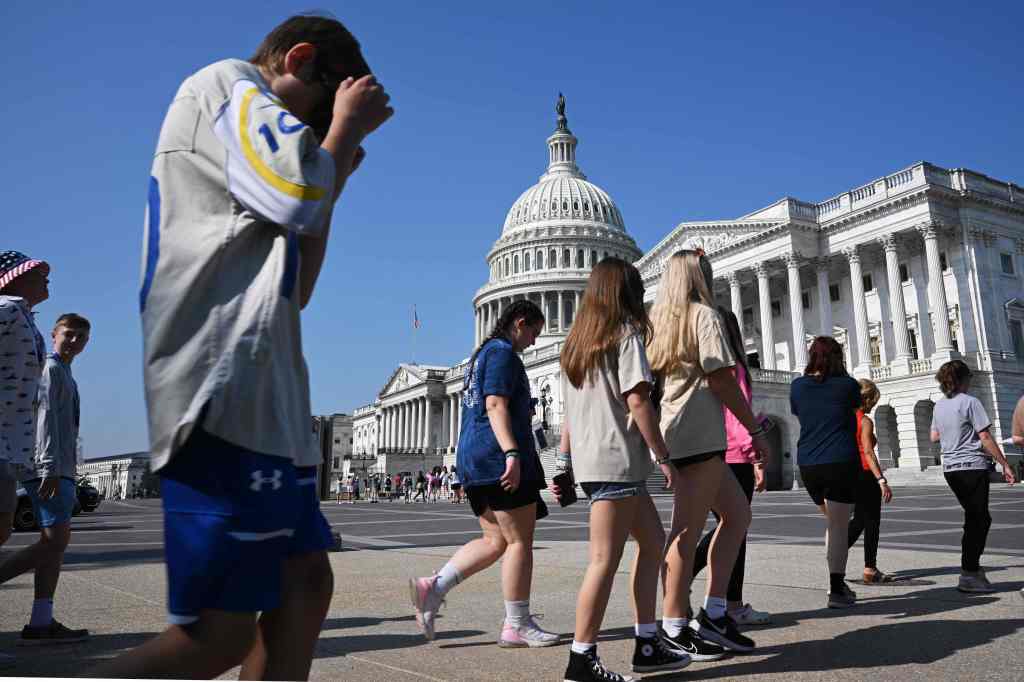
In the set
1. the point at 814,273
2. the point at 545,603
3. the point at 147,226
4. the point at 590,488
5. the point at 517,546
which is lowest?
the point at 545,603

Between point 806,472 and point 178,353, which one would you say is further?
point 806,472

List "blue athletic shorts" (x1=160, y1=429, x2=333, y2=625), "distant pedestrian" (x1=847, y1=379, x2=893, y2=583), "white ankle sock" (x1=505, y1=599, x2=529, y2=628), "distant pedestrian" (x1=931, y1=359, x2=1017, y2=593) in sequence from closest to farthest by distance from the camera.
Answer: "blue athletic shorts" (x1=160, y1=429, x2=333, y2=625), "white ankle sock" (x1=505, y1=599, x2=529, y2=628), "distant pedestrian" (x1=931, y1=359, x2=1017, y2=593), "distant pedestrian" (x1=847, y1=379, x2=893, y2=583)

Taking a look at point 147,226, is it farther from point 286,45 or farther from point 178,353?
point 286,45

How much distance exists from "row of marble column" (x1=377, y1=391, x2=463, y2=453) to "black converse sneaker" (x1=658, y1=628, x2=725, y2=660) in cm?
8216

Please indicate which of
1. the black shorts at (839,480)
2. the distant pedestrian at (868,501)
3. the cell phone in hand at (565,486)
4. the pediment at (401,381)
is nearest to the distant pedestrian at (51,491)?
the cell phone in hand at (565,486)

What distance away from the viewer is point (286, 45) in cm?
211

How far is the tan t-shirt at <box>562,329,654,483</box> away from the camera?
3.85 m

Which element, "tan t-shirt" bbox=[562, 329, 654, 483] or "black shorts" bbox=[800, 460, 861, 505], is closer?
"tan t-shirt" bbox=[562, 329, 654, 483]

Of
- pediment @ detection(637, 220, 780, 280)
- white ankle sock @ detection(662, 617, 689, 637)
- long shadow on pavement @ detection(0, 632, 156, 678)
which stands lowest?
long shadow on pavement @ detection(0, 632, 156, 678)

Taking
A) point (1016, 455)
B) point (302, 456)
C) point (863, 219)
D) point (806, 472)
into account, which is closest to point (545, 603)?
point (806, 472)

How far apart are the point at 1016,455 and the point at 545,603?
41.7 meters

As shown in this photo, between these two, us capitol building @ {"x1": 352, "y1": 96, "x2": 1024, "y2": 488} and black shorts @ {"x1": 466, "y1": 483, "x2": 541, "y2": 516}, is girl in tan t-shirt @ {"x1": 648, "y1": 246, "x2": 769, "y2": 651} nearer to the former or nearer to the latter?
black shorts @ {"x1": 466, "y1": 483, "x2": 541, "y2": 516}

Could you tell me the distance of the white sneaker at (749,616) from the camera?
5.12m

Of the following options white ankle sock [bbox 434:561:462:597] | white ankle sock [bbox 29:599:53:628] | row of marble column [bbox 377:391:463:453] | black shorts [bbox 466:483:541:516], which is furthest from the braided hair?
row of marble column [bbox 377:391:463:453]
